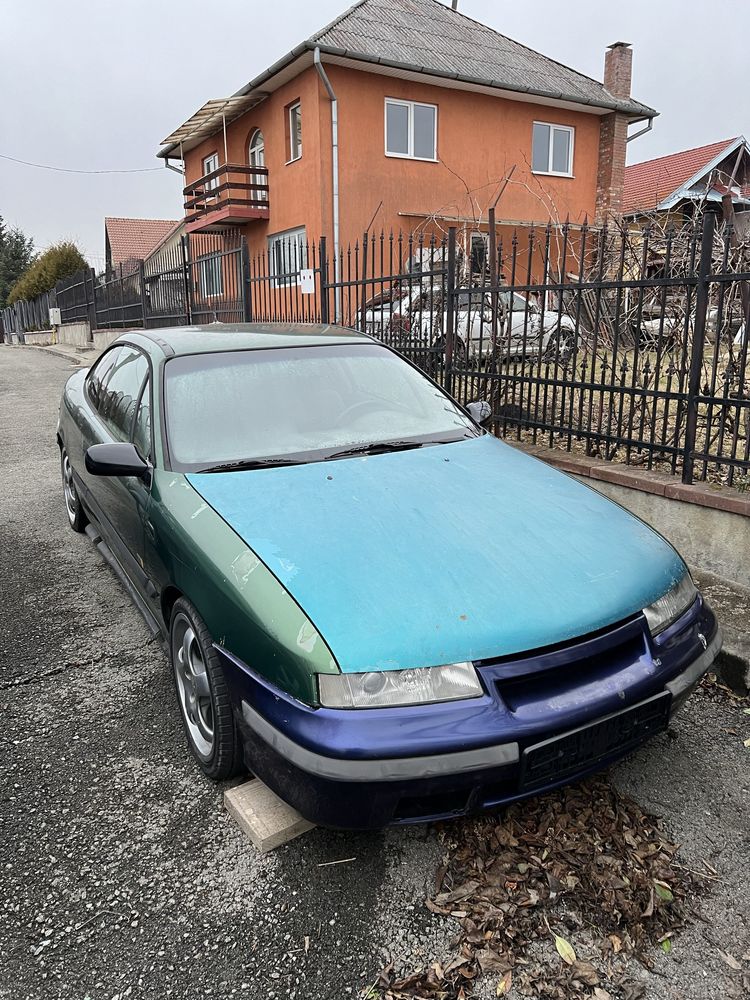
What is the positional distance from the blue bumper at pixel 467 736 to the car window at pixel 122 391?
1769 millimetres

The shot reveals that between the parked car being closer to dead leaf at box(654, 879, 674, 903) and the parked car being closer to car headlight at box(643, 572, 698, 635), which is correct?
car headlight at box(643, 572, 698, 635)

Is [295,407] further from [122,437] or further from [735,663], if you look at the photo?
[735,663]

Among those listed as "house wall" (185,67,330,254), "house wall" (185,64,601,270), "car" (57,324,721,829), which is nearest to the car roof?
"car" (57,324,721,829)

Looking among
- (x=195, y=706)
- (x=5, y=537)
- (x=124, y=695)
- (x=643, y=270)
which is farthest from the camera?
(x=5, y=537)

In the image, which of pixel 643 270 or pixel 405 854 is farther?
pixel 643 270

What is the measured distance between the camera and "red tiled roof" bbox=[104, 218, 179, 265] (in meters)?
41.8

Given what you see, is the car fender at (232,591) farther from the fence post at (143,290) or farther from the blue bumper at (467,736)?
the fence post at (143,290)

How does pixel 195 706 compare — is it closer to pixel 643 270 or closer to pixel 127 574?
pixel 127 574

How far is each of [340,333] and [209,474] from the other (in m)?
1.49

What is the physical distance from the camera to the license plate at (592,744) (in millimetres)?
2004

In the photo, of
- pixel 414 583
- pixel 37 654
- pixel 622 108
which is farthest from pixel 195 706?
pixel 622 108

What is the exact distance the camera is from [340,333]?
398 cm

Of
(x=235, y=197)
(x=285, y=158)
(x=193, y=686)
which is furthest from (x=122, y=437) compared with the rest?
(x=235, y=197)

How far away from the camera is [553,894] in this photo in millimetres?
2092
